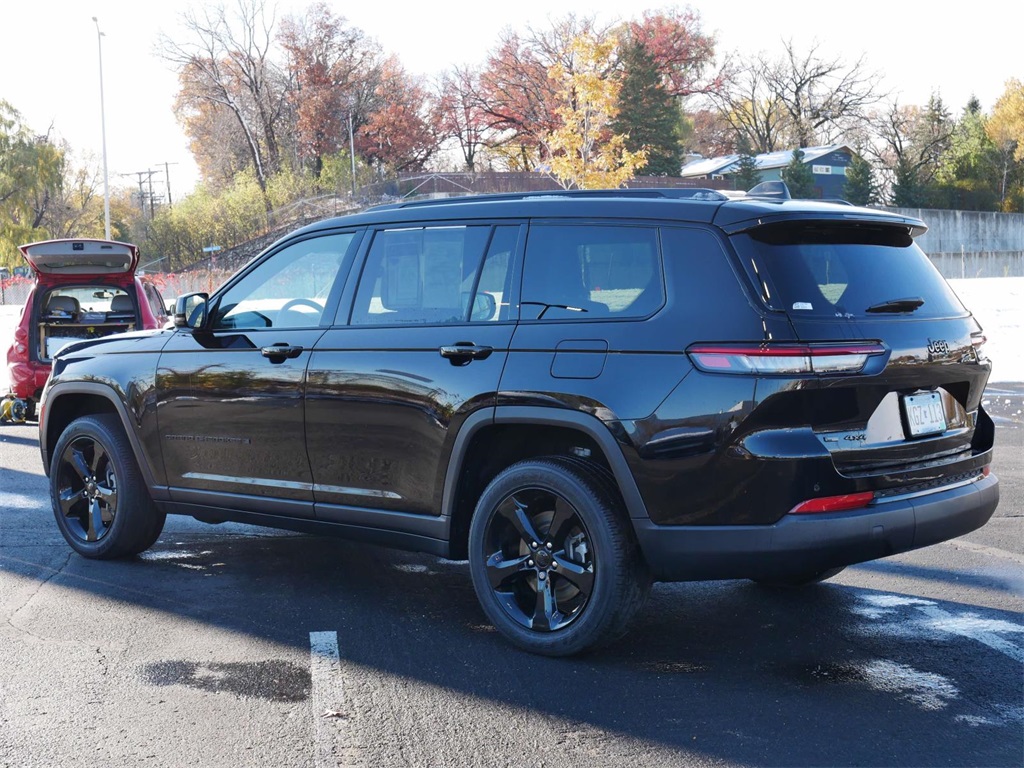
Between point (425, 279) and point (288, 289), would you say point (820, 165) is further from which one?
point (425, 279)

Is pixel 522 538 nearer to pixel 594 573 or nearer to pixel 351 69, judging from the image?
pixel 594 573

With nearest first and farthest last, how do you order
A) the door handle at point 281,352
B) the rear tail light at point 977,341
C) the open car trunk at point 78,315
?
the rear tail light at point 977,341 < the door handle at point 281,352 < the open car trunk at point 78,315

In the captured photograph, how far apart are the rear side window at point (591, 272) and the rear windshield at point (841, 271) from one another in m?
0.38

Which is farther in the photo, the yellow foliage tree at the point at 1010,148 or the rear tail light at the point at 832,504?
the yellow foliage tree at the point at 1010,148

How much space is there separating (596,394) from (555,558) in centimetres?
74

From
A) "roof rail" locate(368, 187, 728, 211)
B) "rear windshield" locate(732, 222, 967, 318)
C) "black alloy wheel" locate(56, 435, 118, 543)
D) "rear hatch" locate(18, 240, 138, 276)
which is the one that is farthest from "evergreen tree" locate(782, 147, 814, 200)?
"rear windshield" locate(732, 222, 967, 318)

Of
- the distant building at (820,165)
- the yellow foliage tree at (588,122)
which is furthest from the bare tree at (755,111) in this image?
the yellow foliage tree at (588,122)

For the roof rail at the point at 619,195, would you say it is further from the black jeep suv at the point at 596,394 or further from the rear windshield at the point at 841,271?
the rear windshield at the point at 841,271

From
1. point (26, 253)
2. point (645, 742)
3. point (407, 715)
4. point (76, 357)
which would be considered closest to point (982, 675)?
point (645, 742)

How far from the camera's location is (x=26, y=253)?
1155 centimetres

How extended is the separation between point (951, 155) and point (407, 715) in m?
72.8

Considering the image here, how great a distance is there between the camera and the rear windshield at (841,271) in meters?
4.20

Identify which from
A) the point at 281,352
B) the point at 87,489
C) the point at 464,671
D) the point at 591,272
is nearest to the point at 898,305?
the point at 591,272

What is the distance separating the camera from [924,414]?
4.44 meters
